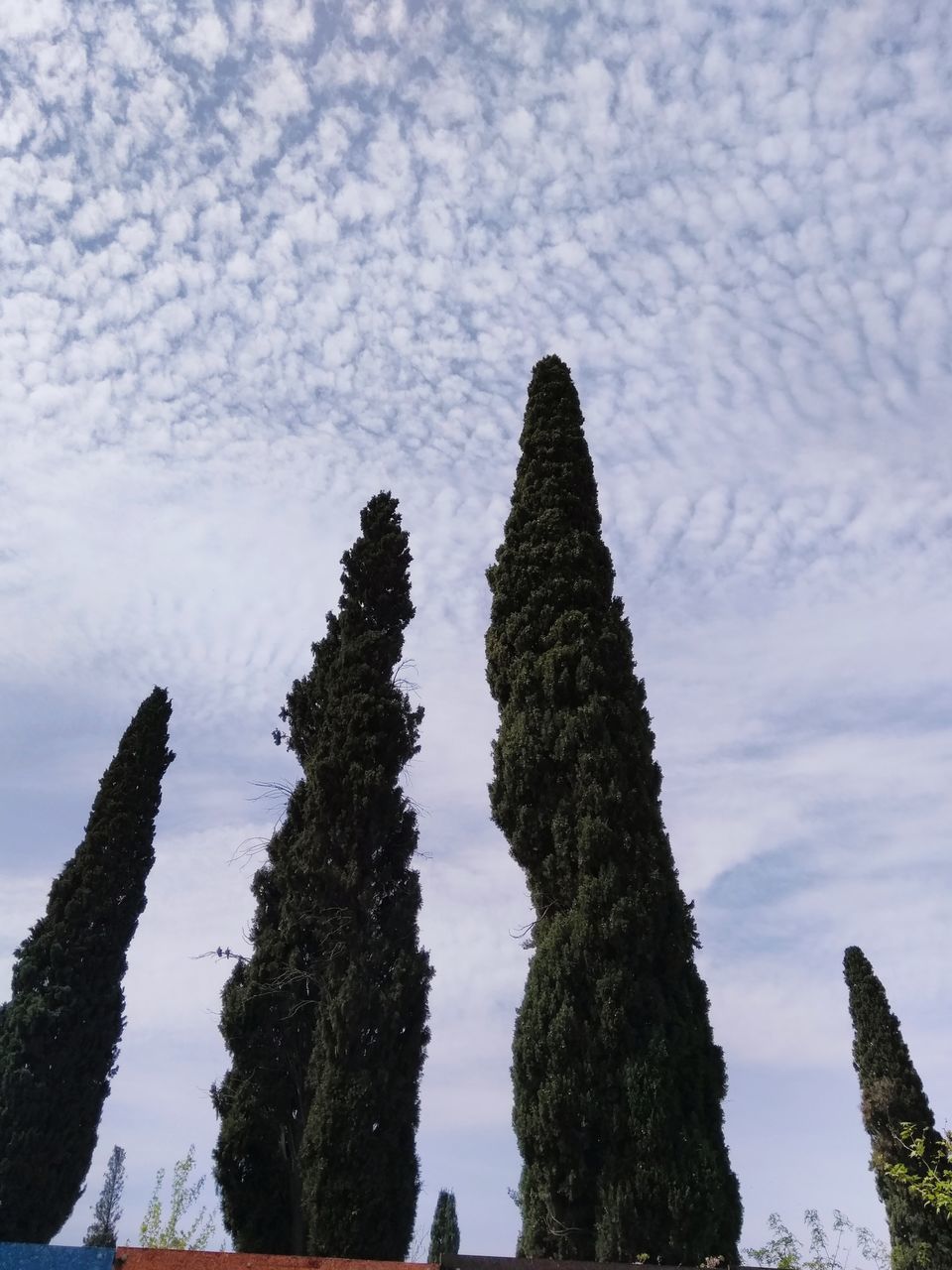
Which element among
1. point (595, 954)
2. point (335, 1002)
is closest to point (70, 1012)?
point (335, 1002)

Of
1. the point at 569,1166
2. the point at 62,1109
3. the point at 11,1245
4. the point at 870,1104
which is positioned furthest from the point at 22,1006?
the point at 870,1104

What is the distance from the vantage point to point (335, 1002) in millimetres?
13516

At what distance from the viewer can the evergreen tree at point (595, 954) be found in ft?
31.3

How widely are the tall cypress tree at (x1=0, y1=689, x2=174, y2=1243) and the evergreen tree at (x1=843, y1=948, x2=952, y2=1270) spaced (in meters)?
16.7

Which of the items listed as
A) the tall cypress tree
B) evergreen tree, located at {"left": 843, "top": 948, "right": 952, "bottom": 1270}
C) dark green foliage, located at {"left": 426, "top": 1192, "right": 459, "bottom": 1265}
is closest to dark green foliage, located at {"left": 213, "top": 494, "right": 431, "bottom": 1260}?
the tall cypress tree

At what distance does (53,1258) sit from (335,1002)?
8515 mm

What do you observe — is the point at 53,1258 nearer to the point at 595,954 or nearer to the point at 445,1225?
the point at 595,954

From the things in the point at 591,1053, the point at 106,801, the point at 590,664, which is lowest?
the point at 591,1053

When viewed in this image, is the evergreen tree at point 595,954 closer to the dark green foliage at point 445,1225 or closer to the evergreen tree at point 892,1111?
the evergreen tree at point 892,1111

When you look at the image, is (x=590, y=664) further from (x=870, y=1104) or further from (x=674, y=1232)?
(x=870, y=1104)

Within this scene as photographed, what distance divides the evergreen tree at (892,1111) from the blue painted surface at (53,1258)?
19045mm

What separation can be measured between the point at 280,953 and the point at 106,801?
9172 millimetres

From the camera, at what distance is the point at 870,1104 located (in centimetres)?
2130

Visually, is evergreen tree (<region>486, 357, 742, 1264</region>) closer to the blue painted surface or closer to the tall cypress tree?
the blue painted surface
